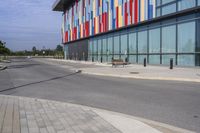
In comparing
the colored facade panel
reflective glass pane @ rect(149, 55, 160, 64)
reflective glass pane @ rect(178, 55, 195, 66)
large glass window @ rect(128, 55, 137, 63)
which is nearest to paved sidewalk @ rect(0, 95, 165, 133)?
reflective glass pane @ rect(178, 55, 195, 66)

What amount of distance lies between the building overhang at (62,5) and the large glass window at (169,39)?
42.7 metres

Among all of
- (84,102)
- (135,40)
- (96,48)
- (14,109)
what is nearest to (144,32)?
(135,40)

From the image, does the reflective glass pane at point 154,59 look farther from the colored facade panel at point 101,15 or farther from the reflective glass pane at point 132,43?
the reflective glass pane at point 132,43

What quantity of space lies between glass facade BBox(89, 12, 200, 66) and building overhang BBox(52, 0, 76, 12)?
2910cm

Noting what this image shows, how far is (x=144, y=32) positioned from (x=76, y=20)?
34.7 metres

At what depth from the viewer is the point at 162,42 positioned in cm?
3538

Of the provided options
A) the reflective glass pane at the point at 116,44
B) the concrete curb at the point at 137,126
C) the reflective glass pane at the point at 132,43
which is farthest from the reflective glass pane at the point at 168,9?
the concrete curb at the point at 137,126

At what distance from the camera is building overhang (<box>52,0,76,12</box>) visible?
78300 mm

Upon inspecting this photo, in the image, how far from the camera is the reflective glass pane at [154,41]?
36.3 meters

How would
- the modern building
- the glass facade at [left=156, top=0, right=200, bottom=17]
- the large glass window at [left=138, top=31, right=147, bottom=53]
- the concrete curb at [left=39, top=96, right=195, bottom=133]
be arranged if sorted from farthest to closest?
the large glass window at [left=138, top=31, right=147, bottom=53] → the modern building → the glass facade at [left=156, top=0, right=200, bottom=17] → the concrete curb at [left=39, top=96, right=195, bottom=133]

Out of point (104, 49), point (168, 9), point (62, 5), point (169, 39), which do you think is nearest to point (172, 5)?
point (168, 9)

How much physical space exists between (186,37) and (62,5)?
57.1m

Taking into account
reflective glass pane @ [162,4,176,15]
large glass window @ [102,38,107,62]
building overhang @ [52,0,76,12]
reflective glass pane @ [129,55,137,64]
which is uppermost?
building overhang @ [52,0,76,12]

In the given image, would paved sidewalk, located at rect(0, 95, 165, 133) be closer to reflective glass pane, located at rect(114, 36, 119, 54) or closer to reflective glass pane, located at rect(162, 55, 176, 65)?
reflective glass pane, located at rect(162, 55, 176, 65)
